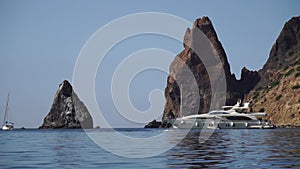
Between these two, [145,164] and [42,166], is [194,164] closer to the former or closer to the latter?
[145,164]

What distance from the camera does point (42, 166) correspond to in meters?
25.8

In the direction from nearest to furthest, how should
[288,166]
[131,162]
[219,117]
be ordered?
[288,166], [131,162], [219,117]

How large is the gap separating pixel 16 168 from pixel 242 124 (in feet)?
478

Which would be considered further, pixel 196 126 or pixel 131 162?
pixel 196 126

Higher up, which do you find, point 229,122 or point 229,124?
point 229,122

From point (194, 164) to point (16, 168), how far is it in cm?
991

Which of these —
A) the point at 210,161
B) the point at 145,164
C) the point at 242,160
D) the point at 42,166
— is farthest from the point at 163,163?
the point at 42,166

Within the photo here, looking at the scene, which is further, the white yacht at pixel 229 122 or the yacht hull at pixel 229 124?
the white yacht at pixel 229 122

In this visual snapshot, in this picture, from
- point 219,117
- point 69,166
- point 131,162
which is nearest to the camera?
point 69,166

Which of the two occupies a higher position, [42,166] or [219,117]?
[219,117]

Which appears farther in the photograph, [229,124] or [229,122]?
[229,122]

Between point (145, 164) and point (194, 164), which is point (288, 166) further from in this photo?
point (145, 164)

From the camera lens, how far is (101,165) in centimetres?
2602

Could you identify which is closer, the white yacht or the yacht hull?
the yacht hull
